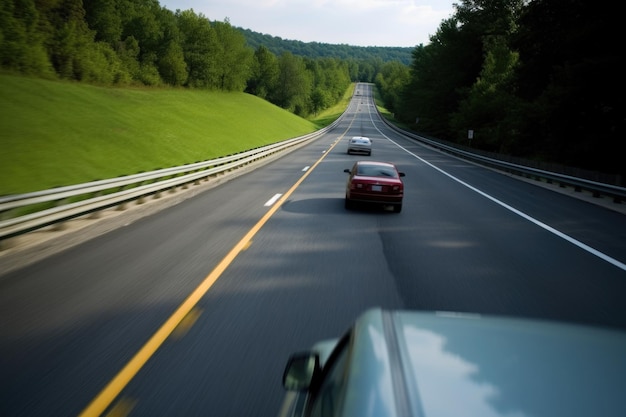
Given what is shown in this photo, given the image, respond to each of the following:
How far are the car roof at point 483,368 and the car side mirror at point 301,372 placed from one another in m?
0.38

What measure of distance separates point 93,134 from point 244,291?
26.5 meters

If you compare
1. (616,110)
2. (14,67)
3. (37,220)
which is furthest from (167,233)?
(14,67)

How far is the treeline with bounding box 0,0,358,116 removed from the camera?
41.2 metres

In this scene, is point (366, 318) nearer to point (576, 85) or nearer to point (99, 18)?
point (576, 85)

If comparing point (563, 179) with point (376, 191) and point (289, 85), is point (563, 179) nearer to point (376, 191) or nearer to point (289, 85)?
point (376, 191)

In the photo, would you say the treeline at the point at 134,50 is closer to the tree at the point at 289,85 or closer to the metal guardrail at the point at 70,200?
the tree at the point at 289,85

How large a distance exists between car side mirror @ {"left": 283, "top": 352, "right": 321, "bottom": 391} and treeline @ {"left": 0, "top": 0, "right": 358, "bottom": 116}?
43.6m

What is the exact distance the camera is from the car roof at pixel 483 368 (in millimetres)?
1521

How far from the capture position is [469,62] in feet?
220

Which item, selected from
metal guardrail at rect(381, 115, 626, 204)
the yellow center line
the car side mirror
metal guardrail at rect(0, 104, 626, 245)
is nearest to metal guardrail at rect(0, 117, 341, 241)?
metal guardrail at rect(0, 104, 626, 245)

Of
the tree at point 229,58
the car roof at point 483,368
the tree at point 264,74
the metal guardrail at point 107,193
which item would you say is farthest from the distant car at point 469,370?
the tree at point 264,74

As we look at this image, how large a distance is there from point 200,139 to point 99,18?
42.2 metres

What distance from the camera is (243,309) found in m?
5.57

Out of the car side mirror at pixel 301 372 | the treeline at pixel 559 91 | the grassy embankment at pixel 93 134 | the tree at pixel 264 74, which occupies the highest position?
the tree at pixel 264 74
